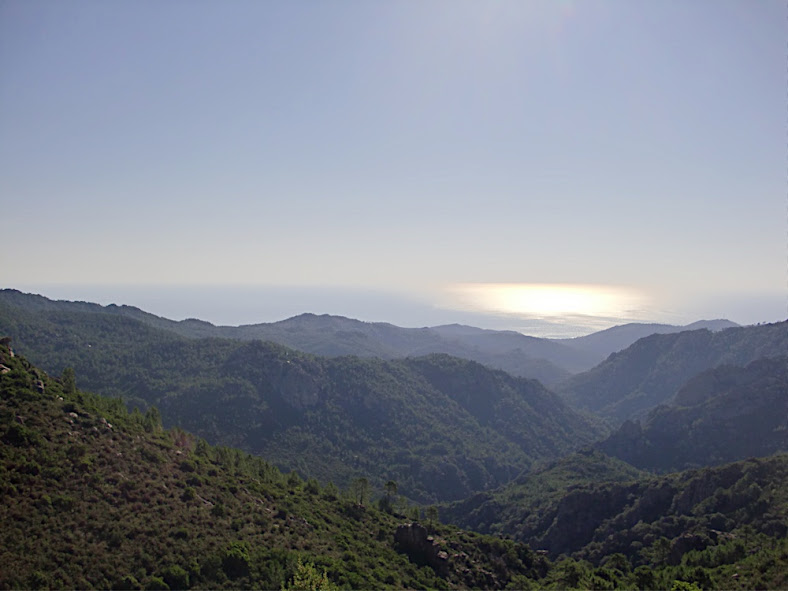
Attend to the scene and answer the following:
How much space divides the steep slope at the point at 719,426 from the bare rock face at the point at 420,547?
86.3 metres

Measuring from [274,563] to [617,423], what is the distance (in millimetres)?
167552

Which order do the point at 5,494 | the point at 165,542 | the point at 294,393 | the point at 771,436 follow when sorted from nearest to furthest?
1. the point at 5,494
2. the point at 165,542
3. the point at 771,436
4. the point at 294,393

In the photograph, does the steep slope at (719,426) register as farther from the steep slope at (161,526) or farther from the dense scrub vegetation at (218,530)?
the steep slope at (161,526)

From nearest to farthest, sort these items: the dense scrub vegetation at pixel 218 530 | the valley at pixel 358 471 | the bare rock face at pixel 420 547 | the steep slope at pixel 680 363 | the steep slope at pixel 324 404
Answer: the dense scrub vegetation at pixel 218 530 < the valley at pixel 358 471 < the bare rock face at pixel 420 547 < the steep slope at pixel 324 404 < the steep slope at pixel 680 363

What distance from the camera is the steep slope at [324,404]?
119438 millimetres

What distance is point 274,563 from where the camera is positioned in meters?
32.2

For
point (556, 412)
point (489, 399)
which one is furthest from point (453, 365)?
point (556, 412)

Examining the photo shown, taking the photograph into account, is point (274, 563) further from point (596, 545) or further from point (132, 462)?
point (596, 545)

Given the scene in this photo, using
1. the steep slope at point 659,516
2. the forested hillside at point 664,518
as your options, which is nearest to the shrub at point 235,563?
the forested hillside at point 664,518

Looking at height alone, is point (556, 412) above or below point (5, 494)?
below

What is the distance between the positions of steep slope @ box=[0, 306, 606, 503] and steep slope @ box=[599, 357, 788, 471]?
1231 inches

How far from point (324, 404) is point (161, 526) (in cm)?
11170

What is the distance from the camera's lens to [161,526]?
32.2 m

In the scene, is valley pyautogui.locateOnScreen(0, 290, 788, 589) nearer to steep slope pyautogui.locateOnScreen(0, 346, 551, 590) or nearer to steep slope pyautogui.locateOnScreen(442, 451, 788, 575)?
steep slope pyautogui.locateOnScreen(0, 346, 551, 590)
